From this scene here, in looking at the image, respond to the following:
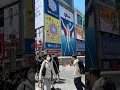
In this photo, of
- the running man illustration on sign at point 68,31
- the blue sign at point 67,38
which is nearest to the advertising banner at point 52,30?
the blue sign at point 67,38

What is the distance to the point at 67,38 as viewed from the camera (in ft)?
Result: 122

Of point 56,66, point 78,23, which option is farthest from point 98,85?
point 78,23

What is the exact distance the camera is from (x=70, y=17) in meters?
38.8

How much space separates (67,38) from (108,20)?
2938 cm

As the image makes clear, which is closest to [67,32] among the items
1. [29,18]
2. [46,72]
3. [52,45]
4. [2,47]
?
[52,45]

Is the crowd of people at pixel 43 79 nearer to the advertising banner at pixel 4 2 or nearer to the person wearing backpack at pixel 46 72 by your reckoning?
the person wearing backpack at pixel 46 72

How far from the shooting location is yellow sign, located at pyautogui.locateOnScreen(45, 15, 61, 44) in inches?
1238

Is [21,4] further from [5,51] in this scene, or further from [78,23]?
[78,23]

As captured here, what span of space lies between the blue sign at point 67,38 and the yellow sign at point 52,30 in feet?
4.77

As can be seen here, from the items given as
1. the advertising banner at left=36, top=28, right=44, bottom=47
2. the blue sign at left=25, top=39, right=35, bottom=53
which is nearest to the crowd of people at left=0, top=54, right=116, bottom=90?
the blue sign at left=25, top=39, right=35, bottom=53

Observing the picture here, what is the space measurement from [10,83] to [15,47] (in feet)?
3.38

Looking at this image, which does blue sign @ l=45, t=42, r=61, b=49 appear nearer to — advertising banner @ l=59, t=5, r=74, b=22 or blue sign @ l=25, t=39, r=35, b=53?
advertising banner @ l=59, t=5, r=74, b=22

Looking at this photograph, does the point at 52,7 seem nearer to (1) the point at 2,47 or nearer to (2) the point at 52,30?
(2) the point at 52,30

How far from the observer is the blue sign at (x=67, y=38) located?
36094 millimetres
